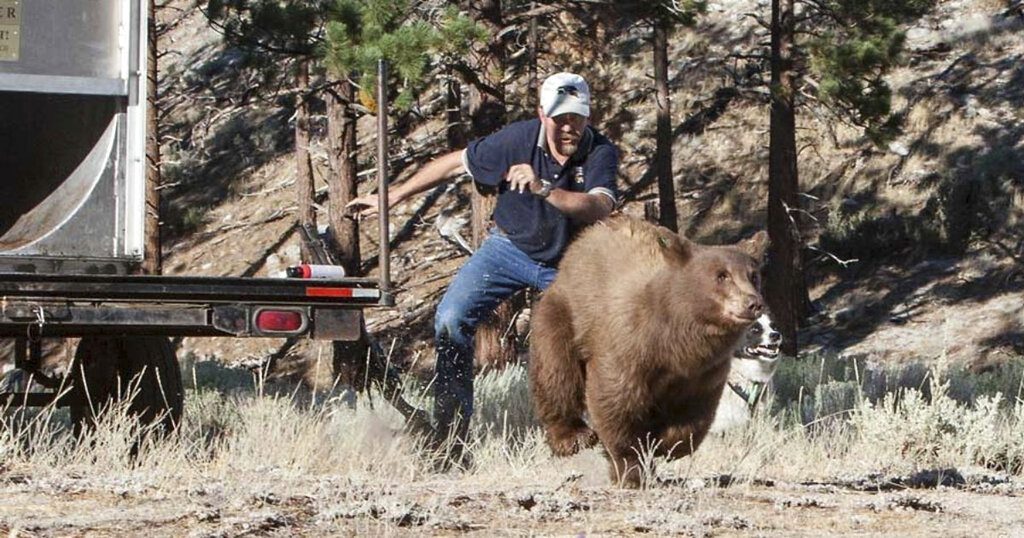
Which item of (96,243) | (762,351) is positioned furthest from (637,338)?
(96,243)

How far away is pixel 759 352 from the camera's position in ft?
30.7

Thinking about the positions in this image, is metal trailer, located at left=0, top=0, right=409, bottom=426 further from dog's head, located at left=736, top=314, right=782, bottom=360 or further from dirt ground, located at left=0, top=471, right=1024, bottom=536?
dog's head, located at left=736, top=314, right=782, bottom=360

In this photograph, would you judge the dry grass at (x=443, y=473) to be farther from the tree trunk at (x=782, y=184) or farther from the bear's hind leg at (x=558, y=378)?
the tree trunk at (x=782, y=184)

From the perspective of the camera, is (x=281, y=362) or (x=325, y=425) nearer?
(x=325, y=425)

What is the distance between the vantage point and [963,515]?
22.5ft

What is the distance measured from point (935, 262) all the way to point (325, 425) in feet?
55.6

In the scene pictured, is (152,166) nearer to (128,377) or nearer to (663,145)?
(128,377)

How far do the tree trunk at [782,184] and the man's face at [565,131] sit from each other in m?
11.1

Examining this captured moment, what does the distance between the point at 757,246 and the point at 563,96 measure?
1.32 meters

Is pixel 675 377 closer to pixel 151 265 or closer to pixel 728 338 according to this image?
pixel 728 338

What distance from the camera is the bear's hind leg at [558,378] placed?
25.1ft

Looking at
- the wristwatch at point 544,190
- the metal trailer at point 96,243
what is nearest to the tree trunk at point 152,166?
the metal trailer at point 96,243

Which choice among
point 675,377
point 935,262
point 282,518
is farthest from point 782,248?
point 282,518

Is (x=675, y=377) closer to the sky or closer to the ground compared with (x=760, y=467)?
closer to the sky
